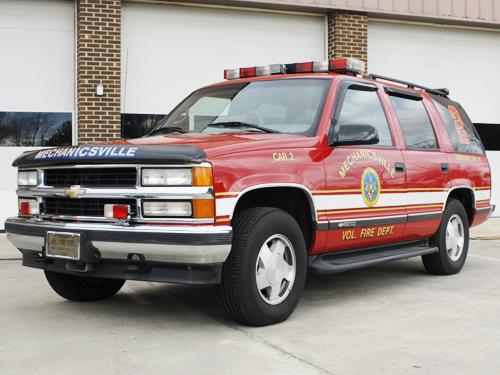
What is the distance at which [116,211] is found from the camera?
15.0 feet

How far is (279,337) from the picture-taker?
4.50m

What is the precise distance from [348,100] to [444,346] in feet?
7.60

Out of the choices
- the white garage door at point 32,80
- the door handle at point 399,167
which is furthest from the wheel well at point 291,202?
the white garage door at point 32,80

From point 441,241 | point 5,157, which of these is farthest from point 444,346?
point 5,157

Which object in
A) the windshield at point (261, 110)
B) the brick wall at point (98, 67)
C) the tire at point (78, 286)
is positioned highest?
the brick wall at point (98, 67)

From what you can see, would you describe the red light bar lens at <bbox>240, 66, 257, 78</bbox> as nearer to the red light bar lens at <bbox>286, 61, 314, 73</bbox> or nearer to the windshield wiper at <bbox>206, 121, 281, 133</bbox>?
the red light bar lens at <bbox>286, 61, 314, 73</bbox>

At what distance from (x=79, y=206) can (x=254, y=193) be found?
122cm

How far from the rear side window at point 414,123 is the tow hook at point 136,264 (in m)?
2.98

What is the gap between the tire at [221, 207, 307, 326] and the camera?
454cm

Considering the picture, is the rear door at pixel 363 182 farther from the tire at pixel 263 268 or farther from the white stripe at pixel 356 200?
the tire at pixel 263 268

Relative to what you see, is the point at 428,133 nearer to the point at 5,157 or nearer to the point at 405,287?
the point at 405,287

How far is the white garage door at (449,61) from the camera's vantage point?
13391 millimetres

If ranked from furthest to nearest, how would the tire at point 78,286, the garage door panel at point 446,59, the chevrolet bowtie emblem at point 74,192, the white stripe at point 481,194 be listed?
the garage door panel at point 446,59 < the white stripe at point 481,194 < the tire at point 78,286 < the chevrolet bowtie emblem at point 74,192

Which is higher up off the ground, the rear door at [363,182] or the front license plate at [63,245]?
the rear door at [363,182]
